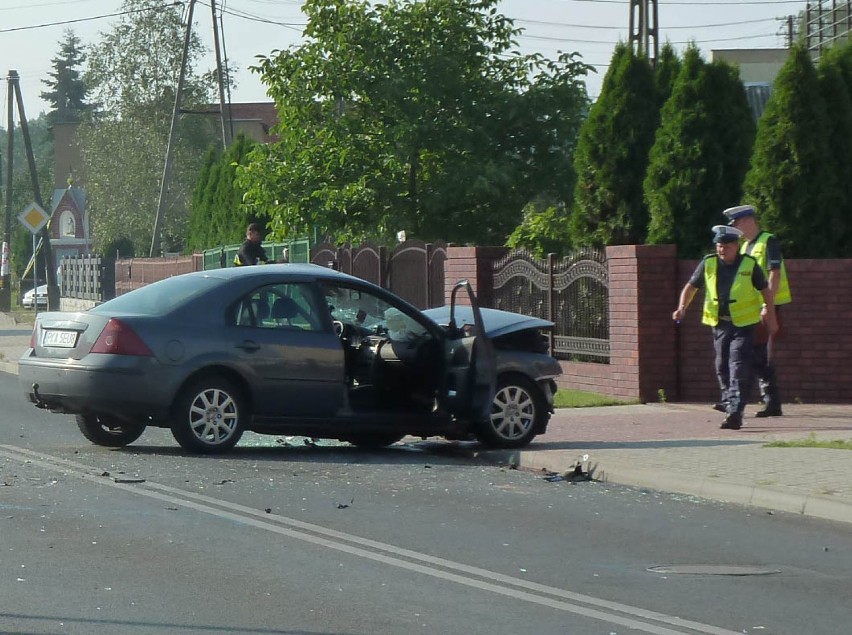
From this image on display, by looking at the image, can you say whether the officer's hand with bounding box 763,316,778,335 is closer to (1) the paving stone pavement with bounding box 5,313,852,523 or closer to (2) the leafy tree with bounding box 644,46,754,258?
(1) the paving stone pavement with bounding box 5,313,852,523

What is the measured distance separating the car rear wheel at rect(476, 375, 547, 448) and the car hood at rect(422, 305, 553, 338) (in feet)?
1.32

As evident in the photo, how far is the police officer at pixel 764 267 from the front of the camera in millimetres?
14156

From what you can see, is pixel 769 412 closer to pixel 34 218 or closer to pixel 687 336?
pixel 687 336

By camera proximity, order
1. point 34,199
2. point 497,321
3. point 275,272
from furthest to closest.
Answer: point 34,199 → point 497,321 → point 275,272

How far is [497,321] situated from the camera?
43.0 feet

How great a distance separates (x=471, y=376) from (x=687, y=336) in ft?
16.2

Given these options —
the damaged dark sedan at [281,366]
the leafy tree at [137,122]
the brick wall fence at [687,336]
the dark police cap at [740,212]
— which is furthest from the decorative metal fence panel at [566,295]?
the leafy tree at [137,122]

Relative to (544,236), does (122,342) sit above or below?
below

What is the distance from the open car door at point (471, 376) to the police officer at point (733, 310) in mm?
2279

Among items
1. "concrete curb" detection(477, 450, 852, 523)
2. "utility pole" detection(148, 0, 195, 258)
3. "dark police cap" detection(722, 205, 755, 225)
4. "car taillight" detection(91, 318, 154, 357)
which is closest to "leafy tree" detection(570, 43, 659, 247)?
"dark police cap" detection(722, 205, 755, 225)

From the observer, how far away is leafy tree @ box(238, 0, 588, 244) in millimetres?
26938

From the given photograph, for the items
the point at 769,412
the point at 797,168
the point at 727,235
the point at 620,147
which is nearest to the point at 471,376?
the point at 727,235

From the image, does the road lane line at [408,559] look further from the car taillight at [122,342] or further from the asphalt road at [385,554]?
the car taillight at [122,342]

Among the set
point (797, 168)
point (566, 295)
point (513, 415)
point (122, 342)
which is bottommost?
point (513, 415)
